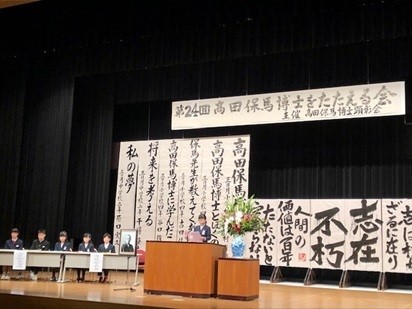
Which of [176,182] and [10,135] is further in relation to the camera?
[10,135]

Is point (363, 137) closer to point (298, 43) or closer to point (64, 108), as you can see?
point (298, 43)

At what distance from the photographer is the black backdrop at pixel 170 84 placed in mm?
9844

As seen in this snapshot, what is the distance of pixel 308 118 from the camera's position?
9961mm

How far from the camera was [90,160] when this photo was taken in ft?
41.7

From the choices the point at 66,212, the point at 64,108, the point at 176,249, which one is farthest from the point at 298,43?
the point at 66,212

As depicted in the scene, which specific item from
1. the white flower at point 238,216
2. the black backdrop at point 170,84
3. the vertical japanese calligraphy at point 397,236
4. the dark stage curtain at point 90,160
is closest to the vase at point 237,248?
the white flower at point 238,216

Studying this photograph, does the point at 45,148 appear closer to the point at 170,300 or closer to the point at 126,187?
the point at 126,187

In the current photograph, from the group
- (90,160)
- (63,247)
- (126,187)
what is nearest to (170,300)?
(63,247)

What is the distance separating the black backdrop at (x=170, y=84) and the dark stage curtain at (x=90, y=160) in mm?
25

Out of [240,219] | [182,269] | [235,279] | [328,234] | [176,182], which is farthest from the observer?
[176,182]

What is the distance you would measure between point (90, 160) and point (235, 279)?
22.3 feet

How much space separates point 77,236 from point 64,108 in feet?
8.81

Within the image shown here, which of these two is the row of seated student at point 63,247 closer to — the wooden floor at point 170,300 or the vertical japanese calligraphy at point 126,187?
the wooden floor at point 170,300

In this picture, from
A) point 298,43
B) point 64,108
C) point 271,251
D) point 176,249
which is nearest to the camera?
point 176,249
